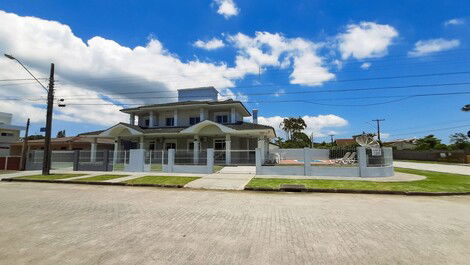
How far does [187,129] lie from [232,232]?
813 inches

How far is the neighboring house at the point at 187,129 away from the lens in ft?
84.6

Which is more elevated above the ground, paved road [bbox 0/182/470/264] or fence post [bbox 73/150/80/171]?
fence post [bbox 73/150/80/171]

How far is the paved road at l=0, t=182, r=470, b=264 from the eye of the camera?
4.17 meters

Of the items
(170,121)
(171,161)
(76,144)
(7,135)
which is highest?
(170,121)

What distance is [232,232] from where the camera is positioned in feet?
18.0

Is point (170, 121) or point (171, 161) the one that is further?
point (170, 121)

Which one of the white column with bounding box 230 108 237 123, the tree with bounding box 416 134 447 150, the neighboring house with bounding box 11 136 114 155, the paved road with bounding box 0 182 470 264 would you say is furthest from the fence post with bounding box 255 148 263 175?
the tree with bounding box 416 134 447 150

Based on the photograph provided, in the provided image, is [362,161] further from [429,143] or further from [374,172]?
[429,143]

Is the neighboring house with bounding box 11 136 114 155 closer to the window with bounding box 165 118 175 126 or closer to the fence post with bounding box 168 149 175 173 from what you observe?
the window with bounding box 165 118 175 126

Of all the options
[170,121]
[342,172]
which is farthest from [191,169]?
[170,121]

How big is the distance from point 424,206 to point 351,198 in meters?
2.31

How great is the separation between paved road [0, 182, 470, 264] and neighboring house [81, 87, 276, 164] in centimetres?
1662

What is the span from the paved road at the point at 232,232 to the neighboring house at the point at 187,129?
16.6 metres

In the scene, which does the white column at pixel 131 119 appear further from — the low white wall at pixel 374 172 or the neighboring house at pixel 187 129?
the low white wall at pixel 374 172
